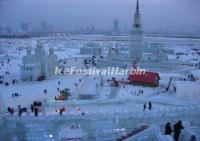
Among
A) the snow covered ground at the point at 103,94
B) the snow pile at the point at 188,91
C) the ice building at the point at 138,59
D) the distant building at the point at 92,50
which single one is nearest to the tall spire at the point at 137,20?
the ice building at the point at 138,59

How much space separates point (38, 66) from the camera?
29.6 metres

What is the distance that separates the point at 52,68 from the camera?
3200cm

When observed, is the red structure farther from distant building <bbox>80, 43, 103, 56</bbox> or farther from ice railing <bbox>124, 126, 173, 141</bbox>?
distant building <bbox>80, 43, 103, 56</bbox>

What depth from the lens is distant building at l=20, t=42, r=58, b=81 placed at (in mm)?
29156

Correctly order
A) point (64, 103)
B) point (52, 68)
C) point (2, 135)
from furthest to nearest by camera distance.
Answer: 1. point (52, 68)
2. point (64, 103)
3. point (2, 135)

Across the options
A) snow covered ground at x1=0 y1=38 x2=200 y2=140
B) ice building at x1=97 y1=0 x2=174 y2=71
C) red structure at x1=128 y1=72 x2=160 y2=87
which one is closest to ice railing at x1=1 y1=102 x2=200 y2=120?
snow covered ground at x1=0 y1=38 x2=200 y2=140

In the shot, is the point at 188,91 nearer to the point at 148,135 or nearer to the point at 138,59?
the point at 148,135

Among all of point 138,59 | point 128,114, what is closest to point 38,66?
point 138,59

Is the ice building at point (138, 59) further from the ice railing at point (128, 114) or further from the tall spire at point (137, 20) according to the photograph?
the ice railing at point (128, 114)

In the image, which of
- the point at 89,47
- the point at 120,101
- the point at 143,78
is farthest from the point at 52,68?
the point at 89,47

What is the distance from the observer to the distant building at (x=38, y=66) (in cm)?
2916

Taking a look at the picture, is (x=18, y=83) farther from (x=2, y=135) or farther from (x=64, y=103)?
(x=2, y=135)

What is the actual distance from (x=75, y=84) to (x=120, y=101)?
9281 millimetres

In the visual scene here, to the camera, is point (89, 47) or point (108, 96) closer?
point (108, 96)
